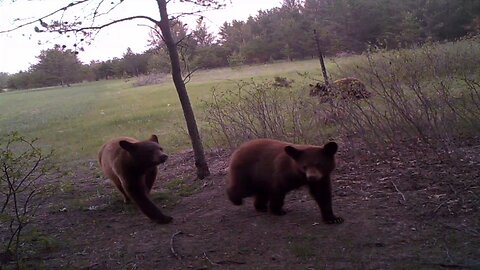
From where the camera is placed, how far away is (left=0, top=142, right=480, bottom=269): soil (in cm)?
512

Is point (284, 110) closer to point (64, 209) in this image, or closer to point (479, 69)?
point (479, 69)

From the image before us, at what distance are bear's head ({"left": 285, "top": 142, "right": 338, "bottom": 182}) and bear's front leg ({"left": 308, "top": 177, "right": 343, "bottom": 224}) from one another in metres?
0.13

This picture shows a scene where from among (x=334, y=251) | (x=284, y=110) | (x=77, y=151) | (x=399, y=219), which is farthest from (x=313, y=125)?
(x=77, y=151)

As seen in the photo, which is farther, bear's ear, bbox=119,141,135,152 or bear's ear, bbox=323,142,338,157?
bear's ear, bbox=119,141,135,152

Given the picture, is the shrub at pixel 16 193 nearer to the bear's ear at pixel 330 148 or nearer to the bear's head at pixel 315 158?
the bear's head at pixel 315 158

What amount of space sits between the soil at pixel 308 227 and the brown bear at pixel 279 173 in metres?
0.27

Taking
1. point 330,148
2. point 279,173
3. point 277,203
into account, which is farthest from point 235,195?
point 330,148

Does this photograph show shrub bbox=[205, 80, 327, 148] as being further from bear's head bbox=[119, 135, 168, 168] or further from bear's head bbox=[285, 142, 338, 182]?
bear's head bbox=[285, 142, 338, 182]

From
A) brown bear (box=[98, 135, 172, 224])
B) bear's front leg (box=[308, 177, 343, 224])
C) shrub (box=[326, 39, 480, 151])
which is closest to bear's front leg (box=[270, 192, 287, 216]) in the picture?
bear's front leg (box=[308, 177, 343, 224])

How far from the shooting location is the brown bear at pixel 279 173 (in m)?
6.00

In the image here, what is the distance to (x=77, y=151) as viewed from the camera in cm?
1734

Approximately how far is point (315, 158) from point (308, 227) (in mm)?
929

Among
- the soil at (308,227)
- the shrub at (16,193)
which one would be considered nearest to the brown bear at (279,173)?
the soil at (308,227)

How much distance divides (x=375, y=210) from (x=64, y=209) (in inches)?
228
